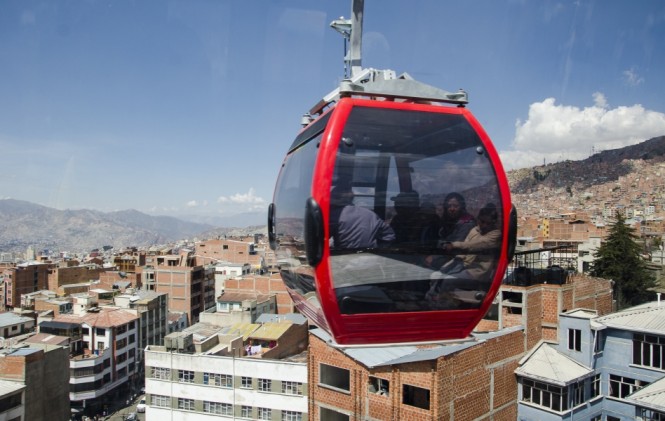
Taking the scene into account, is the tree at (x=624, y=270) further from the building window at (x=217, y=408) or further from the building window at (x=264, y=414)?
the building window at (x=217, y=408)

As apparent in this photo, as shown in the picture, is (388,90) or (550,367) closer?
(388,90)

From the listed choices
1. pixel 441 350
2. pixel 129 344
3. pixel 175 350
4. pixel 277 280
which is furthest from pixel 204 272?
pixel 441 350

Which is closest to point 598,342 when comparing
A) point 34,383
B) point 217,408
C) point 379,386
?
point 379,386

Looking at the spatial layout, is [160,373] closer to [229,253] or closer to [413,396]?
[413,396]

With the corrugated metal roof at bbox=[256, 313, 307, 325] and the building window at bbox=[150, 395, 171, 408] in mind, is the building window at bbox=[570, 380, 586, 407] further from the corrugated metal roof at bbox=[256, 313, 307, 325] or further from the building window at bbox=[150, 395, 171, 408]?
the building window at bbox=[150, 395, 171, 408]

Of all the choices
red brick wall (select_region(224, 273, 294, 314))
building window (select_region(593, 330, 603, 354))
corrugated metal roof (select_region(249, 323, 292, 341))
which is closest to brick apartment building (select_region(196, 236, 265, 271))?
red brick wall (select_region(224, 273, 294, 314))

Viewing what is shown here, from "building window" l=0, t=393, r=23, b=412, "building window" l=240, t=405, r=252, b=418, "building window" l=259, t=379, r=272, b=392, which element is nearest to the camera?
"building window" l=0, t=393, r=23, b=412
